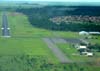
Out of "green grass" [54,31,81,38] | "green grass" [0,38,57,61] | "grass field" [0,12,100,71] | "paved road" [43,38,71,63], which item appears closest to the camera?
"grass field" [0,12,100,71]

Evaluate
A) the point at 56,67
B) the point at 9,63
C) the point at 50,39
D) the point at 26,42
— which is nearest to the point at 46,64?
the point at 56,67

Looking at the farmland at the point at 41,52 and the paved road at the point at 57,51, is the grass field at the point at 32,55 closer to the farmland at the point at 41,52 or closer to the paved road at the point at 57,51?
the farmland at the point at 41,52

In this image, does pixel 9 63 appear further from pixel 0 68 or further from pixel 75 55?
pixel 75 55

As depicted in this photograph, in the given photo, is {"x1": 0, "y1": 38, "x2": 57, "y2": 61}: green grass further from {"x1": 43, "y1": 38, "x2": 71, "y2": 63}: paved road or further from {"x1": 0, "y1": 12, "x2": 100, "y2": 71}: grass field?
{"x1": 43, "y1": 38, "x2": 71, "y2": 63}: paved road

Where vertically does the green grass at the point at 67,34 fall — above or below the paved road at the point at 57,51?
below

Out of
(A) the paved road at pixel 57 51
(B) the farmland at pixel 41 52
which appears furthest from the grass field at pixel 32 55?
(A) the paved road at pixel 57 51

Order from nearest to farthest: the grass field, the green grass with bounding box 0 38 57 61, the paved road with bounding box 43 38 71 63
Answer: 1. the grass field
2. the paved road with bounding box 43 38 71 63
3. the green grass with bounding box 0 38 57 61

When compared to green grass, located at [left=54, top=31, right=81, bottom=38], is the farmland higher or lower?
higher

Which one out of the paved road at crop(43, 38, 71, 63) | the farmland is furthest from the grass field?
the paved road at crop(43, 38, 71, 63)
